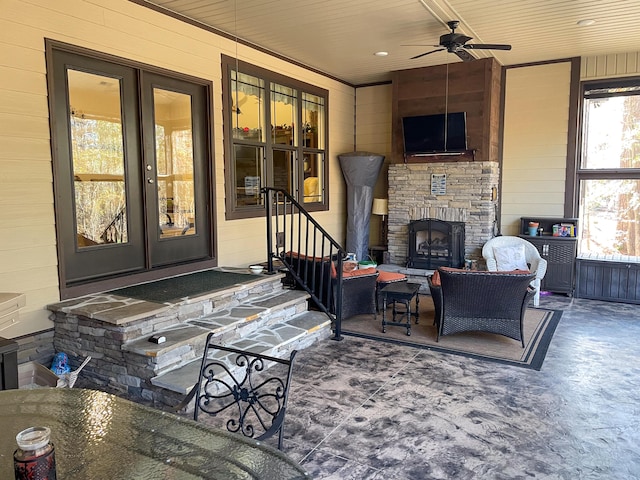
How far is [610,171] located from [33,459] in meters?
7.53

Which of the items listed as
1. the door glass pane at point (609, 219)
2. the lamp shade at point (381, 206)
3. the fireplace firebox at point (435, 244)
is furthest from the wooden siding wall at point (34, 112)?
the door glass pane at point (609, 219)

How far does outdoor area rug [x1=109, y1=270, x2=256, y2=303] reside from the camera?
4.18 m

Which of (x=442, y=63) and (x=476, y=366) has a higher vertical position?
(x=442, y=63)

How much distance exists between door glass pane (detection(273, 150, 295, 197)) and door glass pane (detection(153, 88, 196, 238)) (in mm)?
1537

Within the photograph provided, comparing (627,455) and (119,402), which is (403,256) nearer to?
(627,455)

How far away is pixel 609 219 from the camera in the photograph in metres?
6.83

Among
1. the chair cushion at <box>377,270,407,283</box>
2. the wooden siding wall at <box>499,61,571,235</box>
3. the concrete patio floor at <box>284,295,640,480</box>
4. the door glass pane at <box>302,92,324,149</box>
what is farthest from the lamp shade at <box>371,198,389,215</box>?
the concrete patio floor at <box>284,295,640,480</box>

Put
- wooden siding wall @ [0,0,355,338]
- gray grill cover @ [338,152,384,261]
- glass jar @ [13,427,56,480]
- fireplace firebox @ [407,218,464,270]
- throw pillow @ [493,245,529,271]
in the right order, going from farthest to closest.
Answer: gray grill cover @ [338,152,384,261], fireplace firebox @ [407,218,464,270], throw pillow @ [493,245,529,271], wooden siding wall @ [0,0,355,338], glass jar @ [13,427,56,480]

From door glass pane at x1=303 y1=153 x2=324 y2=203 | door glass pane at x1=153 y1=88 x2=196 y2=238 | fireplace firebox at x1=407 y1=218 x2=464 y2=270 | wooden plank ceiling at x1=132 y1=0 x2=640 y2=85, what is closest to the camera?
wooden plank ceiling at x1=132 y1=0 x2=640 y2=85

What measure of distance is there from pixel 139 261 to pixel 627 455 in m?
4.26

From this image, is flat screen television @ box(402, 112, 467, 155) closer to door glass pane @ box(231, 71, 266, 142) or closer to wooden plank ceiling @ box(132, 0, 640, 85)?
wooden plank ceiling @ box(132, 0, 640, 85)

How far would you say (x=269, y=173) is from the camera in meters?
6.41

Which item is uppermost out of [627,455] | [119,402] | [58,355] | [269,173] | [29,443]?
[269,173]

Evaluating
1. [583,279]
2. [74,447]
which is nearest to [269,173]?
[583,279]
